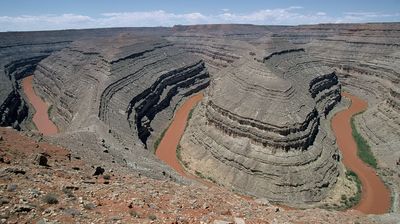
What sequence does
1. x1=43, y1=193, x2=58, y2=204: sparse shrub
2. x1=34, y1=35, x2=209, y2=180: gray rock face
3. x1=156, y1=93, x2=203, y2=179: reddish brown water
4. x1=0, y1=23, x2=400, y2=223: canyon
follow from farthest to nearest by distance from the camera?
1. x1=156, y1=93, x2=203, y2=179: reddish brown water
2. x1=34, y1=35, x2=209, y2=180: gray rock face
3. x1=0, y1=23, x2=400, y2=223: canyon
4. x1=43, y1=193, x2=58, y2=204: sparse shrub

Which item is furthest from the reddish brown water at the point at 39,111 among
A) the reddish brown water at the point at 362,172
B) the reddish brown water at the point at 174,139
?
the reddish brown water at the point at 362,172

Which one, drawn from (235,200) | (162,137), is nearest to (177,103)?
(162,137)

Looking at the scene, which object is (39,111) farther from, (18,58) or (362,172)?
(362,172)

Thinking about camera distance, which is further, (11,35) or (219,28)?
(219,28)

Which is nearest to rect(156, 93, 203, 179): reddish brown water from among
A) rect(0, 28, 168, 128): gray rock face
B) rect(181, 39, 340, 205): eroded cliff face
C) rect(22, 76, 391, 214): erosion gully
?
rect(22, 76, 391, 214): erosion gully

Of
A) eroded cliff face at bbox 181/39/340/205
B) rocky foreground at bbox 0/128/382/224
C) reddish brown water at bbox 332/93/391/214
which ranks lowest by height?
reddish brown water at bbox 332/93/391/214

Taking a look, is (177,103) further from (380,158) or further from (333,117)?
(380,158)

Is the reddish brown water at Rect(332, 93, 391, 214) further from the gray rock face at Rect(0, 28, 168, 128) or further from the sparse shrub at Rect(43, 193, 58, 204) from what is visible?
the gray rock face at Rect(0, 28, 168, 128)

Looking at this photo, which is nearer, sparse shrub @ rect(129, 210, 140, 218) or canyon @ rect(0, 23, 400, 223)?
sparse shrub @ rect(129, 210, 140, 218)

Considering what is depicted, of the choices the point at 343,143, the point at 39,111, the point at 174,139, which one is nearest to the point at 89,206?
the point at 174,139
